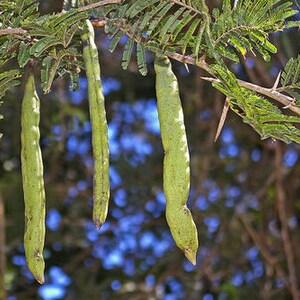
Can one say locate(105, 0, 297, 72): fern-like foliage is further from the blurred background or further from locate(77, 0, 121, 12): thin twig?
the blurred background

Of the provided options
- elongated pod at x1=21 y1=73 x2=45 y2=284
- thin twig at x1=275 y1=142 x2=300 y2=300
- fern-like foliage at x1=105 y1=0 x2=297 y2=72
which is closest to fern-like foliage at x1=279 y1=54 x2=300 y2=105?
fern-like foliage at x1=105 y1=0 x2=297 y2=72

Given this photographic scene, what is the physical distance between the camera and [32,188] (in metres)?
0.90

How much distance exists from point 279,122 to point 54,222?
211cm

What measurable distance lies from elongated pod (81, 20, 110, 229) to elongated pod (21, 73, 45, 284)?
0.25 feet

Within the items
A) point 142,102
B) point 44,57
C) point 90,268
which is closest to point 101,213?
point 44,57

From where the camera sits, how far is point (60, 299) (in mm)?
2727

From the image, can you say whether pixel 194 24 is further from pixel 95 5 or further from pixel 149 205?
pixel 149 205

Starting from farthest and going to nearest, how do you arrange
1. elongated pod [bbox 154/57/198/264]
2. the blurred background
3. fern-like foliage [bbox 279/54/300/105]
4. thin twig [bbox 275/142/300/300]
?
1. the blurred background
2. thin twig [bbox 275/142/300/300]
3. fern-like foliage [bbox 279/54/300/105]
4. elongated pod [bbox 154/57/198/264]

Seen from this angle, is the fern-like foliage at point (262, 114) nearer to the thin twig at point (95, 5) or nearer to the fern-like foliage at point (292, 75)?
the fern-like foliage at point (292, 75)

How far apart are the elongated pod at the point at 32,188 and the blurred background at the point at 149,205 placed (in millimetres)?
1657

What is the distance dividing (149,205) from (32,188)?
6.87 ft

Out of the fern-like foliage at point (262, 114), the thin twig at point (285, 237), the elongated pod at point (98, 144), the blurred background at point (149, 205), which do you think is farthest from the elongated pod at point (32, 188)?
the blurred background at point (149, 205)

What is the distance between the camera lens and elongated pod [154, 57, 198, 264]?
0.84 metres

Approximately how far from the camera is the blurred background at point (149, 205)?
2730 mm
